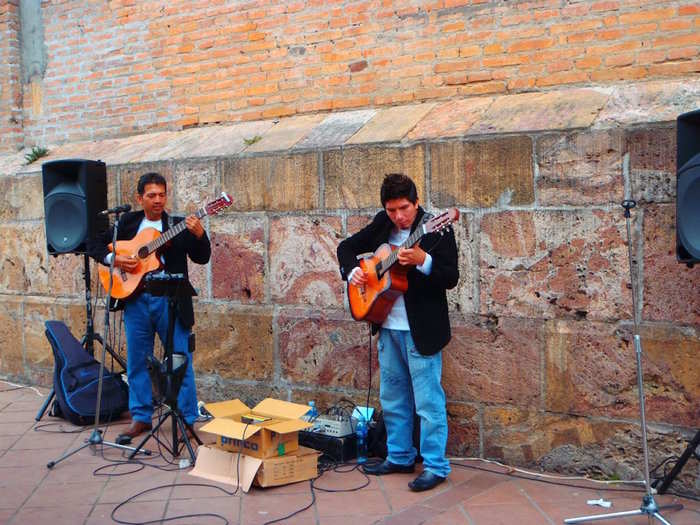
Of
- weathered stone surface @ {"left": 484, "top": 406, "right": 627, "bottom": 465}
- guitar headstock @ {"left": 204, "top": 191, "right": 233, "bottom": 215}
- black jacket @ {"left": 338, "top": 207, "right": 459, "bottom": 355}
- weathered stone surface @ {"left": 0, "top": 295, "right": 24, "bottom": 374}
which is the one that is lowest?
weathered stone surface @ {"left": 484, "top": 406, "right": 627, "bottom": 465}

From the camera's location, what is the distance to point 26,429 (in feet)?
21.3

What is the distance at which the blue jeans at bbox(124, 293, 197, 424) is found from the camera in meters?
5.99

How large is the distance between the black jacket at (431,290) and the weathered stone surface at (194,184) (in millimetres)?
2110

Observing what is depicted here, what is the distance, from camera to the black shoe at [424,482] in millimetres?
4807

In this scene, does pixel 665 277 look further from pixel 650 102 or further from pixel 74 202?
pixel 74 202

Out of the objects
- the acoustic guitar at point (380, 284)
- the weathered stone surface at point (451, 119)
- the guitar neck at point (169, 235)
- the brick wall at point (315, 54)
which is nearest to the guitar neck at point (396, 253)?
the acoustic guitar at point (380, 284)

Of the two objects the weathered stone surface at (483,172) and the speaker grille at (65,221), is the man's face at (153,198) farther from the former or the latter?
the weathered stone surface at (483,172)

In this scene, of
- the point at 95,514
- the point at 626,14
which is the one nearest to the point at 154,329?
the point at 95,514

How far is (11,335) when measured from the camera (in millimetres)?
8242

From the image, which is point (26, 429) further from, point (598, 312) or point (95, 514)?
point (598, 312)

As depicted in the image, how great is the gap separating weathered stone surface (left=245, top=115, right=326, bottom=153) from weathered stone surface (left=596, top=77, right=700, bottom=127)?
2.33 metres

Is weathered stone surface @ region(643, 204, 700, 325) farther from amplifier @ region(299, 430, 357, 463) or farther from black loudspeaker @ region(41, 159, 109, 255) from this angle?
black loudspeaker @ region(41, 159, 109, 255)

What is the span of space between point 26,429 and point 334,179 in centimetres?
310

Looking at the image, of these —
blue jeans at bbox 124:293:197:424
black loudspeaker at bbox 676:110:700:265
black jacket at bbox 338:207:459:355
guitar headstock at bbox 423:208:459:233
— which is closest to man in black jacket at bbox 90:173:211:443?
blue jeans at bbox 124:293:197:424
